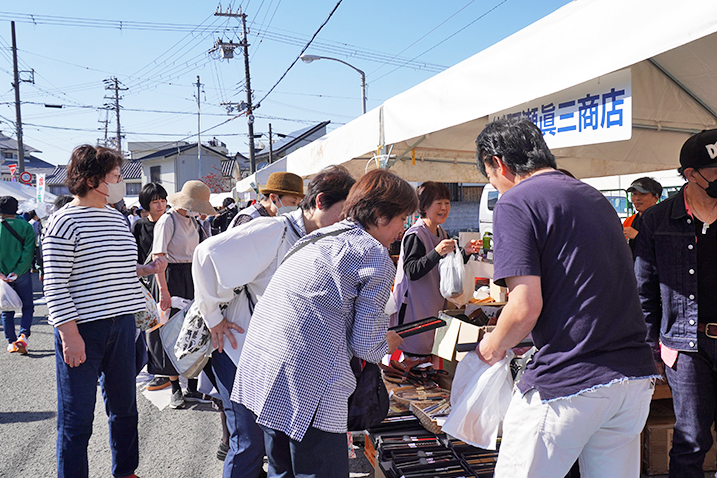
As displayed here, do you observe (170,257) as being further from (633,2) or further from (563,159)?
(563,159)

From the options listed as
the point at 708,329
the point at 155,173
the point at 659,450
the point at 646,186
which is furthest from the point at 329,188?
the point at 155,173

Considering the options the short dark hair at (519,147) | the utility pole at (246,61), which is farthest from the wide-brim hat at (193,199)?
the utility pole at (246,61)

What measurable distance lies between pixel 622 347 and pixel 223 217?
5803 millimetres

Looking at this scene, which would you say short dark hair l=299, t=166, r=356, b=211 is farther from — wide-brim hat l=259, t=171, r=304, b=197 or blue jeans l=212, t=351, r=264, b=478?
wide-brim hat l=259, t=171, r=304, b=197

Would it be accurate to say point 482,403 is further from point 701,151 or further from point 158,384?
point 158,384

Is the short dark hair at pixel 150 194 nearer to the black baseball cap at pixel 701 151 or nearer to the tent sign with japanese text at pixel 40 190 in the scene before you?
the black baseball cap at pixel 701 151

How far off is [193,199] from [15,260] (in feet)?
9.96

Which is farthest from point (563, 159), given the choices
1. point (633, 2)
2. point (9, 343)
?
point (9, 343)

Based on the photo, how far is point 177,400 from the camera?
430 cm

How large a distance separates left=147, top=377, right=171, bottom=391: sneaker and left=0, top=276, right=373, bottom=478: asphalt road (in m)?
0.08

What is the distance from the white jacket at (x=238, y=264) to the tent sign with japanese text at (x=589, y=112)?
114 centimetres

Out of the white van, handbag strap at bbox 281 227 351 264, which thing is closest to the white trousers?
handbag strap at bbox 281 227 351 264

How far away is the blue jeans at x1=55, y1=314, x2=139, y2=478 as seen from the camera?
8.04ft

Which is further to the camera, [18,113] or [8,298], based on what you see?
[18,113]
